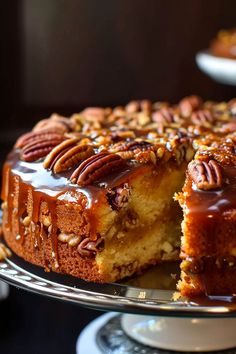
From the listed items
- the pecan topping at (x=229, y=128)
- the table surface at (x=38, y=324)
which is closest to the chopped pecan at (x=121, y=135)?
the pecan topping at (x=229, y=128)

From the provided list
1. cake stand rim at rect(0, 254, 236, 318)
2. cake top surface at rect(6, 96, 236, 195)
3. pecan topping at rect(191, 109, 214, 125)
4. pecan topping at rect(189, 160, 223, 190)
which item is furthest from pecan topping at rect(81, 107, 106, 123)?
cake stand rim at rect(0, 254, 236, 318)

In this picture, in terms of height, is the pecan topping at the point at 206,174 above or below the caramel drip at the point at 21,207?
above

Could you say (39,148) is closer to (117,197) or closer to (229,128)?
(117,197)

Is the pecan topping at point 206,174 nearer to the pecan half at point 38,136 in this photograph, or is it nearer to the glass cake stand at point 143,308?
the glass cake stand at point 143,308

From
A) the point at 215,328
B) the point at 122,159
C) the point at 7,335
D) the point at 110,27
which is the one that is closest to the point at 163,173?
Answer: the point at 122,159

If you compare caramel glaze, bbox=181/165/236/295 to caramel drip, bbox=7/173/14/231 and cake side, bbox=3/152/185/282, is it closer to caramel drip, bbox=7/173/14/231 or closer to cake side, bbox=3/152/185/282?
cake side, bbox=3/152/185/282

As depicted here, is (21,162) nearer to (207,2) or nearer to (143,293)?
(143,293)
